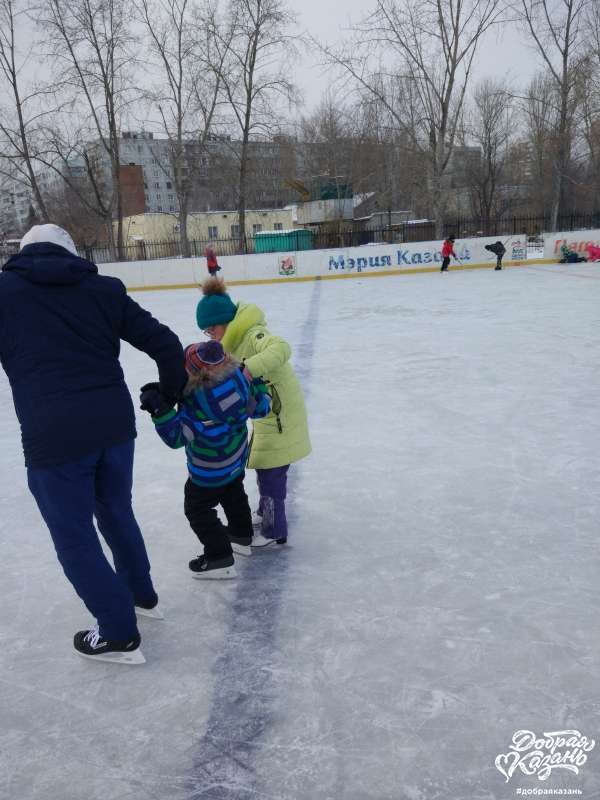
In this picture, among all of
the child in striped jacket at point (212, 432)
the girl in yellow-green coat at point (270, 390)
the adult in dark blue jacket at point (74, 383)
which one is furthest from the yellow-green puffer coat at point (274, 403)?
the adult in dark blue jacket at point (74, 383)

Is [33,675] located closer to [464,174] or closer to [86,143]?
[86,143]

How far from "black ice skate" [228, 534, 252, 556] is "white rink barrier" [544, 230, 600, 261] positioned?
60.2 ft

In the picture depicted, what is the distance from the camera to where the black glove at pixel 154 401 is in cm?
205

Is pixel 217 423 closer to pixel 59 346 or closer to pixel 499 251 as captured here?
pixel 59 346

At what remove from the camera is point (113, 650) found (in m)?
2.10

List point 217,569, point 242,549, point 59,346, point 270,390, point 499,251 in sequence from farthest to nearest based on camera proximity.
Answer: point 499,251 < point 242,549 < point 270,390 < point 217,569 < point 59,346

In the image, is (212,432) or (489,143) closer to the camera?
(212,432)

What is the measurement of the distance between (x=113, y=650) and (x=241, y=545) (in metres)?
0.83

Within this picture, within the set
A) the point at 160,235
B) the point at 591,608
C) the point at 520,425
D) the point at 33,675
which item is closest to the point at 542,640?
the point at 591,608

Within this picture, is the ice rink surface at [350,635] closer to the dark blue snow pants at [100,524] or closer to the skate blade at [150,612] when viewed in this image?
the skate blade at [150,612]

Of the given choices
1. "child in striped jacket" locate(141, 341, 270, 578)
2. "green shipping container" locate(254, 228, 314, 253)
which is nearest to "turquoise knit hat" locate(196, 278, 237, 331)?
"child in striped jacket" locate(141, 341, 270, 578)

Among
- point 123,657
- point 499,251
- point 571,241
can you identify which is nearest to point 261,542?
point 123,657

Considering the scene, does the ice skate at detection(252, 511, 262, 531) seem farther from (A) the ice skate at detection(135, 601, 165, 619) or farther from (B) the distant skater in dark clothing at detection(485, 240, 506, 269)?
(B) the distant skater in dark clothing at detection(485, 240, 506, 269)

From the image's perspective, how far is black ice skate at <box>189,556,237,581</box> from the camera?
8.53 ft
